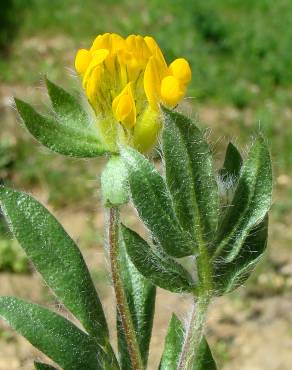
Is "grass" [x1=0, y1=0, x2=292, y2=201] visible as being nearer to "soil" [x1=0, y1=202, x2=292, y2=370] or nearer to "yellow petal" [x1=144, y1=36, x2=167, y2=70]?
"soil" [x1=0, y1=202, x2=292, y2=370]

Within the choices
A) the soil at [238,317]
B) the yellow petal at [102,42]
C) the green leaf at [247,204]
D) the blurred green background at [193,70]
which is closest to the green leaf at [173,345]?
the green leaf at [247,204]

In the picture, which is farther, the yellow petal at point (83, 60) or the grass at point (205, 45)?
the grass at point (205, 45)

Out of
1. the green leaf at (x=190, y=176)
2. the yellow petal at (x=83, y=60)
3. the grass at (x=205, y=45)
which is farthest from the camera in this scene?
the grass at (x=205, y=45)

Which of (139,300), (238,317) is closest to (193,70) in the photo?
(238,317)

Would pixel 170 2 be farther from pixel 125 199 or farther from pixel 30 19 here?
pixel 125 199

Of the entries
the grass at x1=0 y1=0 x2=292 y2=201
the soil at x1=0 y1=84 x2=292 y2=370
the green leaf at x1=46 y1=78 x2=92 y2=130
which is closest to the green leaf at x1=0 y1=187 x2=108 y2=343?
the green leaf at x1=46 y1=78 x2=92 y2=130

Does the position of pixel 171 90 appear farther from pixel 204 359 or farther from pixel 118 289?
pixel 204 359

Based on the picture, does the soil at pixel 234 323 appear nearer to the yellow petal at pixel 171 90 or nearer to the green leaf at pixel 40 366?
the green leaf at pixel 40 366
